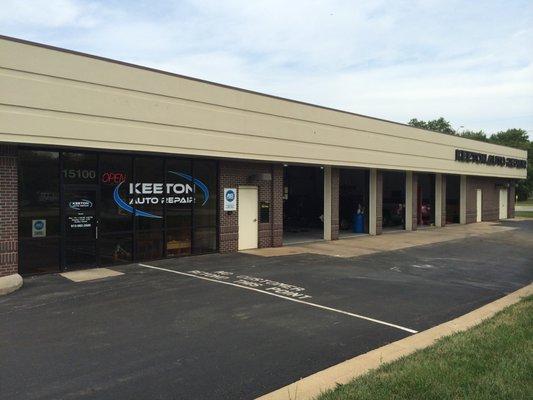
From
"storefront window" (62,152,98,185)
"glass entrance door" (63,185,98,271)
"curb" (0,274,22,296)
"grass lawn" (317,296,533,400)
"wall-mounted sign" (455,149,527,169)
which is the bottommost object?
"grass lawn" (317,296,533,400)

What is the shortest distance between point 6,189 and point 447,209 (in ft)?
97.2

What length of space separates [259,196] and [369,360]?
1221cm

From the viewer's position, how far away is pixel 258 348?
670cm

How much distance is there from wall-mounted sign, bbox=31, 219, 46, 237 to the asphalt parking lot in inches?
43.2

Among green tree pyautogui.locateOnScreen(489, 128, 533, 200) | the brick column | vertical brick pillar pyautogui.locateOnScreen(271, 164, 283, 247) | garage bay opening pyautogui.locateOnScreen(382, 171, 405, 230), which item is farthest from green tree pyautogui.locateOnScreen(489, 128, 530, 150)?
vertical brick pillar pyautogui.locateOnScreen(271, 164, 283, 247)

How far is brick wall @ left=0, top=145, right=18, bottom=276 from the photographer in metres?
11.4

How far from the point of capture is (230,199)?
55.7 ft

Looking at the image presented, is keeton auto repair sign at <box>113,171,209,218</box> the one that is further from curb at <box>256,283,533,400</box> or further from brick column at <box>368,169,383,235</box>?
brick column at <box>368,169,383,235</box>

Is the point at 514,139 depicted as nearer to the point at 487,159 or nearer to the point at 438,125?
the point at 438,125

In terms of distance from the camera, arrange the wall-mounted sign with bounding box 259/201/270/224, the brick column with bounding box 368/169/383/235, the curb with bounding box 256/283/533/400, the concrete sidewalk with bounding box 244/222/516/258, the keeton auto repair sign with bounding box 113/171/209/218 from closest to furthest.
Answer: the curb with bounding box 256/283/533/400 < the keeton auto repair sign with bounding box 113/171/209/218 < the concrete sidewalk with bounding box 244/222/516/258 < the wall-mounted sign with bounding box 259/201/270/224 < the brick column with bounding box 368/169/383/235

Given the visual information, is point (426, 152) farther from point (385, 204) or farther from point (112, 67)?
point (112, 67)

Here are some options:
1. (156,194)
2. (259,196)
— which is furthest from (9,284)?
(259,196)

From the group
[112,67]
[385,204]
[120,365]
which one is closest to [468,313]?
[120,365]

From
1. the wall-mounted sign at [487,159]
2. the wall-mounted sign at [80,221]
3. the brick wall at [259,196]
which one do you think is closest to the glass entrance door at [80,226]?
the wall-mounted sign at [80,221]
